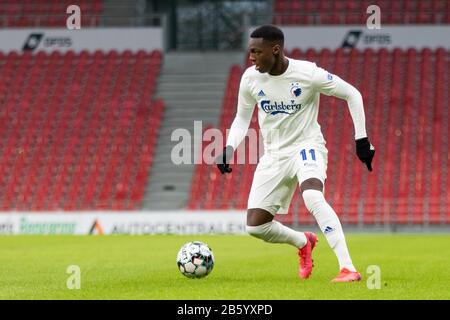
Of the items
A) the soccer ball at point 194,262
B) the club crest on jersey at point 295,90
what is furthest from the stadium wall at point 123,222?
the club crest on jersey at point 295,90

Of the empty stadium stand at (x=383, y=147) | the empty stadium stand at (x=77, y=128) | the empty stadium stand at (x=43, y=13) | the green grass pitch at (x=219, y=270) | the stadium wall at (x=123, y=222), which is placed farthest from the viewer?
the empty stadium stand at (x=43, y=13)

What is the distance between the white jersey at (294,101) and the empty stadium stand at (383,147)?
1436 cm

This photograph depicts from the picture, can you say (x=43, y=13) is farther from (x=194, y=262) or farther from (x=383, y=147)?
(x=194, y=262)

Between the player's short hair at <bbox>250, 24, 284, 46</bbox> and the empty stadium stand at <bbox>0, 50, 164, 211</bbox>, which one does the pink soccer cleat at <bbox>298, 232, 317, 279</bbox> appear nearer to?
the player's short hair at <bbox>250, 24, 284, 46</bbox>

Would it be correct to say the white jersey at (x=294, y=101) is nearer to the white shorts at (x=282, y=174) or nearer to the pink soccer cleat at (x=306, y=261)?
the white shorts at (x=282, y=174)

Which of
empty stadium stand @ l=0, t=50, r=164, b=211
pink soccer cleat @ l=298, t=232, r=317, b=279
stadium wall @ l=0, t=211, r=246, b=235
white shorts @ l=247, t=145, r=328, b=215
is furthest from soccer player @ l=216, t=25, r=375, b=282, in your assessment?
empty stadium stand @ l=0, t=50, r=164, b=211

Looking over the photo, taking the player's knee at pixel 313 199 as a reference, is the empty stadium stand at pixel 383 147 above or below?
below

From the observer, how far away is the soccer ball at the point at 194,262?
1055 cm


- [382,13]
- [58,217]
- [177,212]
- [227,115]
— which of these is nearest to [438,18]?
[382,13]

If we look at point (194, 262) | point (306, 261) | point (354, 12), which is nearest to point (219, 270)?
point (194, 262)

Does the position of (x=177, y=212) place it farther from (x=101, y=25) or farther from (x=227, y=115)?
(x=101, y=25)

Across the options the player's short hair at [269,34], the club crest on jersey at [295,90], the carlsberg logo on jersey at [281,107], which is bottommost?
the carlsberg logo on jersey at [281,107]

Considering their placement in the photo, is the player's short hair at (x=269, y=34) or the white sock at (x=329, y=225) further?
the player's short hair at (x=269, y=34)

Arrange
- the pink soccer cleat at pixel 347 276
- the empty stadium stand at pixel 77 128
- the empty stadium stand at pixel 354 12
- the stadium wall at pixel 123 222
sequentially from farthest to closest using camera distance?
the empty stadium stand at pixel 354 12 < the empty stadium stand at pixel 77 128 < the stadium wall at pixel 123 222 < the pink soccer cleat at pixel 347 276
